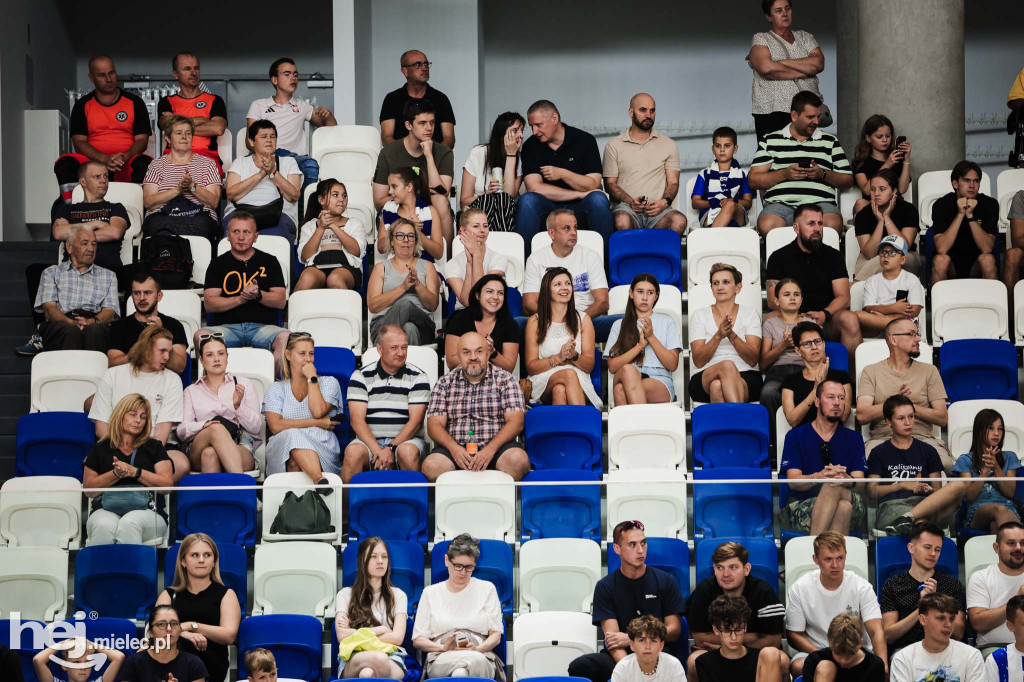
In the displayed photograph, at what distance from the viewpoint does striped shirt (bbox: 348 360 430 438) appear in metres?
6.95

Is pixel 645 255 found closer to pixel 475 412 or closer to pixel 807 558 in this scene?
pixel 475 412

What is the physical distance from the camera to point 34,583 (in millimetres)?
5742

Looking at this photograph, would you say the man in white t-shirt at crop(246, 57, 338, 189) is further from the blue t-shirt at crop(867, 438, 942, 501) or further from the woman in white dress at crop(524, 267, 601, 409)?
the blue t-shirt at crop(867, 438, 942, 501)

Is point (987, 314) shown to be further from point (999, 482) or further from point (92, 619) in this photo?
point (92, 619)

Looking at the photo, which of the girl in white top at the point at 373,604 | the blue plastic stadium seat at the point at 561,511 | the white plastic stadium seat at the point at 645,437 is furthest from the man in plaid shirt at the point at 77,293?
the blue plastic stadium seat at the point at 561,511

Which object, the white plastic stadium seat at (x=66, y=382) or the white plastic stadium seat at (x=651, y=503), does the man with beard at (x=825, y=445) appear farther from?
the white plastic stadium seat at (x=66, y=382)

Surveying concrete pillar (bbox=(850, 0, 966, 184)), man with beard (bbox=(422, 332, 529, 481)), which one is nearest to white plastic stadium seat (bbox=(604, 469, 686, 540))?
man with beard (bbox=(422, 332, 529, 481))

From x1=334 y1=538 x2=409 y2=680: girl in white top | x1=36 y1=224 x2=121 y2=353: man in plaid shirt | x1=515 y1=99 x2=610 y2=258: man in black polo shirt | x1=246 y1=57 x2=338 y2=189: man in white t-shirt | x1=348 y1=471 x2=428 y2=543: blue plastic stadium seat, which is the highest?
x1=246 y1=57 x2=338 y2=189: man in white t-shirt

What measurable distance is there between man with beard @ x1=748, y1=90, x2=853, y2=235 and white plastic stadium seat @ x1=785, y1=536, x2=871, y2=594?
294 cm

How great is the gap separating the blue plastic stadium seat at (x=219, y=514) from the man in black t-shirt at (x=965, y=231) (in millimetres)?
3963

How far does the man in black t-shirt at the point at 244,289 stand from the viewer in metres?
7.68

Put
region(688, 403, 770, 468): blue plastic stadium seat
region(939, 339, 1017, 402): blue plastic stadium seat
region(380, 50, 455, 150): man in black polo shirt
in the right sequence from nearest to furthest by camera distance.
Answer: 1. region(688, 403, 770, 468): blue plastic stadium seat
2. region(939, 339, 1017, 402): blue plastic stadium seat
3. region(380, 50, 455, 150): man in black polo shirt

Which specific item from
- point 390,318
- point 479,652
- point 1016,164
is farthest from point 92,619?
point 1016,164

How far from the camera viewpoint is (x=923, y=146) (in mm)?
8727
